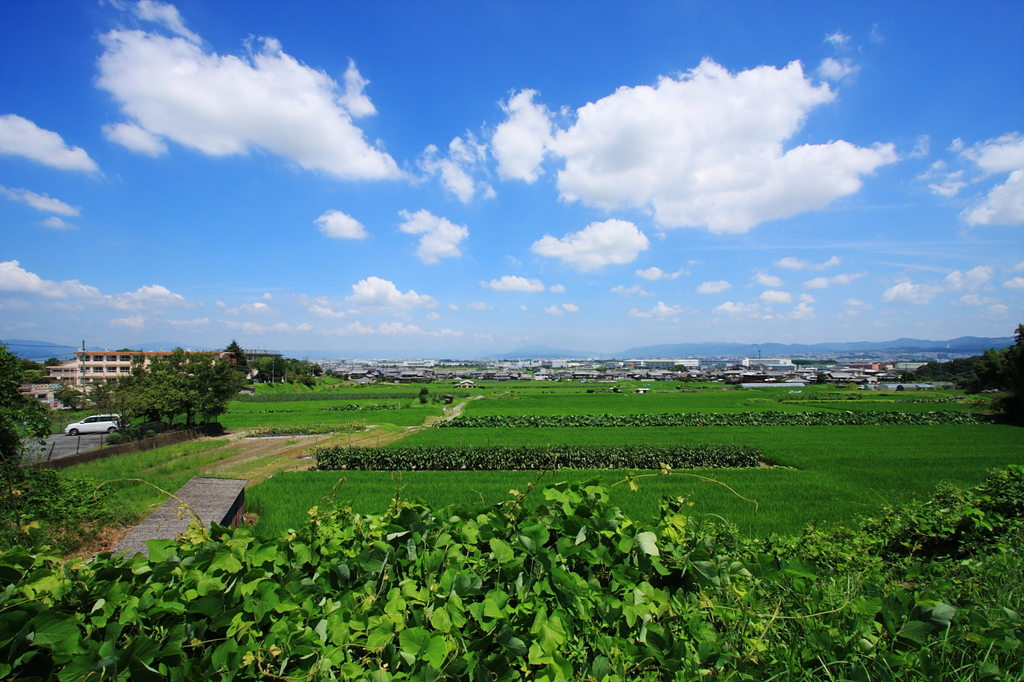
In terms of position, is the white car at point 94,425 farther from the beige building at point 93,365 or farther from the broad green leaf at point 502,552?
the beige building at point 93,365

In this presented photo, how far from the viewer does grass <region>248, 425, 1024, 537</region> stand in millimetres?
12992

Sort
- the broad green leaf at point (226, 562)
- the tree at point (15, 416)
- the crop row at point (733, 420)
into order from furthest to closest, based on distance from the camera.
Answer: the crop row at point (733, 420) → the tree at point (15, 416) → the broad green leaf at point (226, 562)

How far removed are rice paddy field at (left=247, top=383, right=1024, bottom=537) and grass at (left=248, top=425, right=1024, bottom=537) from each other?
0.04 meters

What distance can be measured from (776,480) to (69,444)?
40.6 meters

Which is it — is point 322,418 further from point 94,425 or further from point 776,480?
point 776,480

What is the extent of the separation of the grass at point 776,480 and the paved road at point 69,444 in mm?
16104

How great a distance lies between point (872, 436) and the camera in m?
28.4

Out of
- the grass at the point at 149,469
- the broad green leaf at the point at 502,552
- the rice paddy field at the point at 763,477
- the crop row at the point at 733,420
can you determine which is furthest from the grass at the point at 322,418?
the broad green leaf at the point at 502,552

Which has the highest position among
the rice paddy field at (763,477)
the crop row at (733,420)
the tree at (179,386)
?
the tree at (179,386)

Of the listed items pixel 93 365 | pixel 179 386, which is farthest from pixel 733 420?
pixel 93 365

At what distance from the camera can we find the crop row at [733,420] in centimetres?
3619

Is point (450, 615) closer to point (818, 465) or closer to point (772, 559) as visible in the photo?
point (772, 559)

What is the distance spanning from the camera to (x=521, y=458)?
2150cm

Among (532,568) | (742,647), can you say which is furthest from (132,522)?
(742,647)
